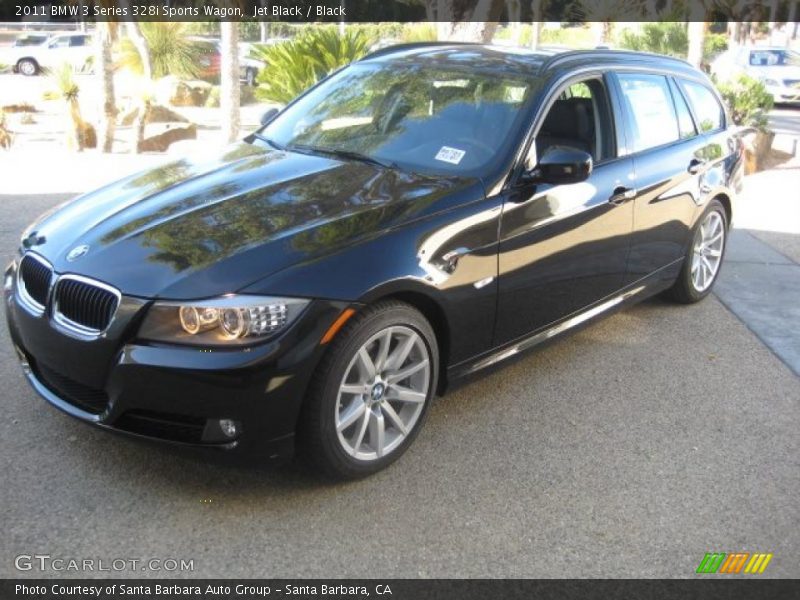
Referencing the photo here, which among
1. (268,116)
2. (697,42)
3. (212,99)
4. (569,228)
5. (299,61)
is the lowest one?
(212,99)

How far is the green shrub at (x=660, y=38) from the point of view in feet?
81.2

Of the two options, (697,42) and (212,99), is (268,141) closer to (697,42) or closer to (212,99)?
(697,42)

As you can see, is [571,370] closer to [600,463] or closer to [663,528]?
[600,463]

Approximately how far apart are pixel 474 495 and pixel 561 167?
1.61m

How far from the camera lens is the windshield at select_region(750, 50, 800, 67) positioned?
2356 centimetres

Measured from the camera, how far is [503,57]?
466 cm

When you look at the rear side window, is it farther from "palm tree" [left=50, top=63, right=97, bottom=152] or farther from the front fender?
"palm tree" [left=50, top=63, right=97, bottom=152]

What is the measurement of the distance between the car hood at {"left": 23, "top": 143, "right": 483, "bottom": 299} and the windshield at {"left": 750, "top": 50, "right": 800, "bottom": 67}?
22.8 meters

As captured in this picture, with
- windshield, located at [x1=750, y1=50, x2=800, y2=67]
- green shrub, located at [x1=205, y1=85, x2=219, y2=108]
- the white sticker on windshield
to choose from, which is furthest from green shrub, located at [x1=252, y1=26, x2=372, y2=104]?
windshield, located at [x1=750, y1=50, x2=800, y2=67]

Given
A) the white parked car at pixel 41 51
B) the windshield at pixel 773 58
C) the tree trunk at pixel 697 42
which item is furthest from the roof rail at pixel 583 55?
the white parked car at pixel 41 51

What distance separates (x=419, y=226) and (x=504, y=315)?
0.74 meters

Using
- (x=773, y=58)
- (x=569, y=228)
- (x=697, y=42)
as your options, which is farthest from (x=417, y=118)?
(x=773, y=58)
